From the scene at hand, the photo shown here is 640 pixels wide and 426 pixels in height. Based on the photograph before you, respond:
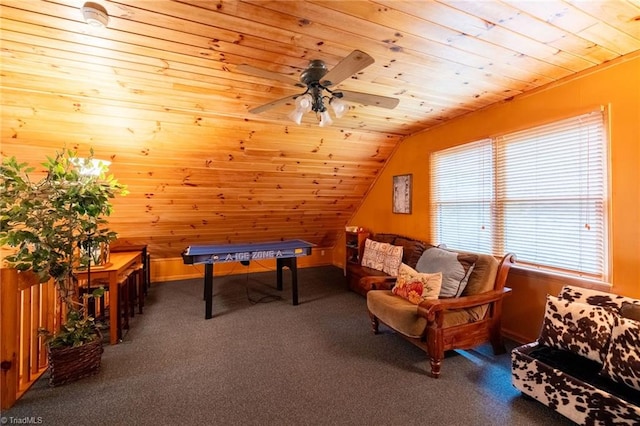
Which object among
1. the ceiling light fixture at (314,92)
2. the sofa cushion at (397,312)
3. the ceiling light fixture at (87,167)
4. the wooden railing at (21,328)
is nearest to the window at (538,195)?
the sofa cushion at (397,312)

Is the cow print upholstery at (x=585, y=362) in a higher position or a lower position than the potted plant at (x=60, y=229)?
lower

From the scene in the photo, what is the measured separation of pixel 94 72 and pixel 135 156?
1273 mm

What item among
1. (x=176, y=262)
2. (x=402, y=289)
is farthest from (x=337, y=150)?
(x=176, y=262)

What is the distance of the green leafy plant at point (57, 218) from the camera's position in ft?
6.29

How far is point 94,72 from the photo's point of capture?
220cm

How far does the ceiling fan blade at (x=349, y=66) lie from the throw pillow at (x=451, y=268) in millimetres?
1964

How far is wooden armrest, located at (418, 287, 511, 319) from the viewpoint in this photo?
219 cm

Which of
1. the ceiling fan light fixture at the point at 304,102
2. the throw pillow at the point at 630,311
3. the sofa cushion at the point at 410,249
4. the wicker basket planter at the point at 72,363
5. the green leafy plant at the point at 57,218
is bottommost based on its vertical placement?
the wicker basket planter at the point at 72,363

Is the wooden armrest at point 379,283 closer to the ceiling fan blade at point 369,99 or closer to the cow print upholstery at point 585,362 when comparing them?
the cow print upholstery at point 585,362

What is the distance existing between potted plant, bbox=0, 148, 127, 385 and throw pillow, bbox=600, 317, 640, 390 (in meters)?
3.45

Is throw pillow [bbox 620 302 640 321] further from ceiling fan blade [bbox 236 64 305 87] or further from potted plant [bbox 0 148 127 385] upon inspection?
potted plant [bbox 0 148 127 385]

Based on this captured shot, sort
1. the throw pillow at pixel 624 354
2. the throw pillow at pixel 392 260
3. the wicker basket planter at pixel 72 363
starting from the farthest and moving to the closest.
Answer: the throw pillow at pixel 392 260 < the wicker basket planter at pixel 72 363 < the throw pillow at pixel 624 354

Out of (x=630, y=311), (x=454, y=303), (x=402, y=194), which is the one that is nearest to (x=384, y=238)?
(x=402, y=194)

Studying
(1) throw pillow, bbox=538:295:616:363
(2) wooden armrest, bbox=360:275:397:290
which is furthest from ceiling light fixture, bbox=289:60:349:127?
(1) throw pillow, bbox=538:295:616:363
